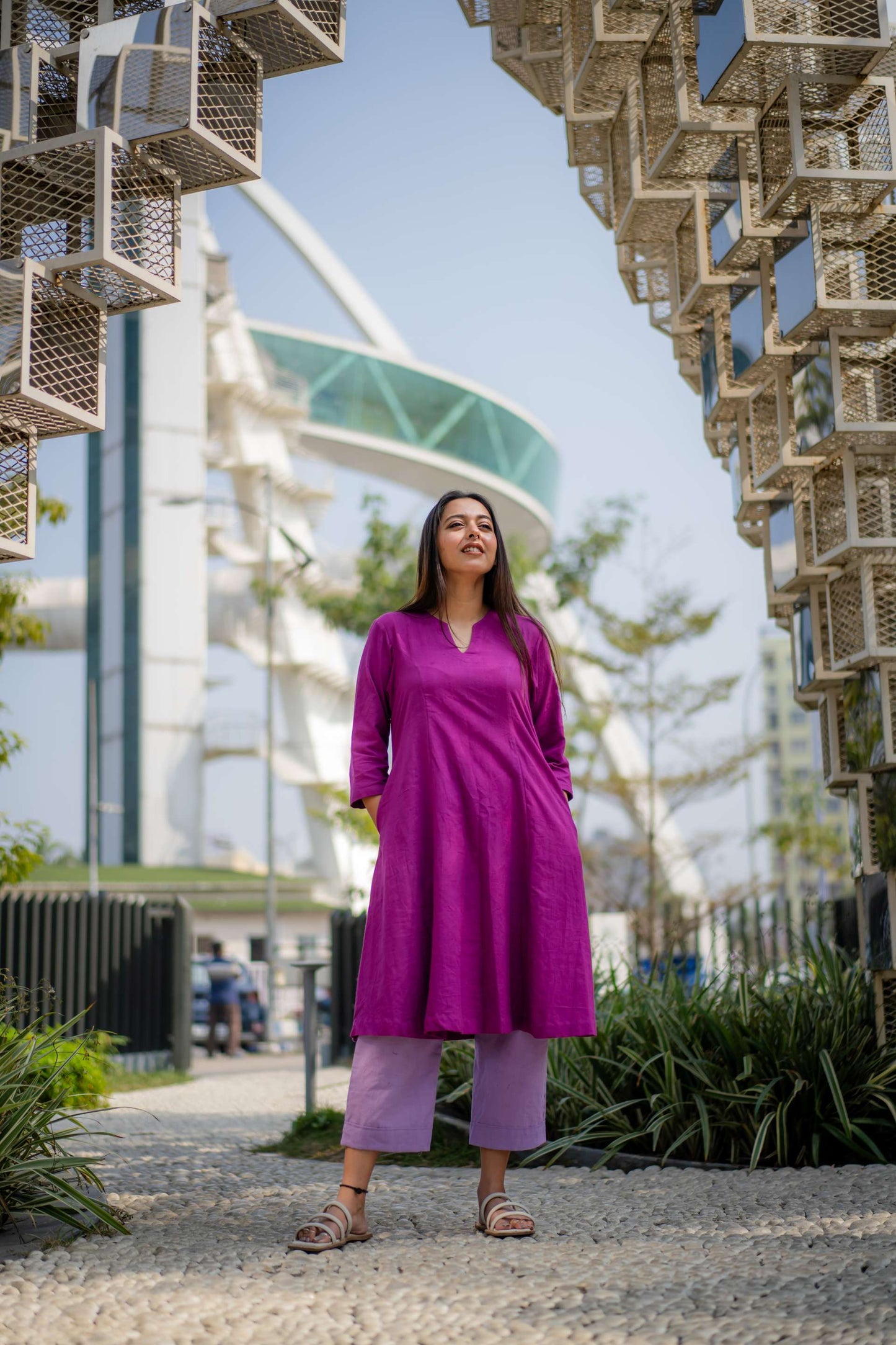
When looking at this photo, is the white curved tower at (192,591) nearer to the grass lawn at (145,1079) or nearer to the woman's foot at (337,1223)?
the grass lawn at (145,1079)

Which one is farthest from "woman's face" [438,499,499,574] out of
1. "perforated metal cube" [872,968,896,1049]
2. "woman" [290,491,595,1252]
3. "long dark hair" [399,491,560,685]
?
"perforated metal cube" [872,968,896,1049]

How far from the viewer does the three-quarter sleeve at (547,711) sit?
11.2 ft

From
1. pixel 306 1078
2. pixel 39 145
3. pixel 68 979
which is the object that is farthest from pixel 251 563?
pixel 39 145

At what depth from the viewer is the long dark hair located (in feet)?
11.1

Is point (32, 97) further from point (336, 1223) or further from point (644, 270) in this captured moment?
point (644, 270)

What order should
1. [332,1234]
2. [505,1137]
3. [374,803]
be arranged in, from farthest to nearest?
[374,803] < [505,1137] < [332,1234]

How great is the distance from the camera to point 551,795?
128 inches

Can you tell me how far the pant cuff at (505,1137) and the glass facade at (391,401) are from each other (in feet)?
108

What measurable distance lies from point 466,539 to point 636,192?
2.30m

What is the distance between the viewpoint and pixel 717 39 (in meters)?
3.99

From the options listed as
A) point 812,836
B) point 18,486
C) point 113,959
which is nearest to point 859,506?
point 18,486

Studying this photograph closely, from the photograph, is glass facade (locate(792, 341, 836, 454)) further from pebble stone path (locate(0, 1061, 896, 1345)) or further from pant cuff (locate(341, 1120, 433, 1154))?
pant cuff (locate(341, 1120, 433, 1154))

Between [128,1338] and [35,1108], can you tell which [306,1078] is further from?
[128,1338]

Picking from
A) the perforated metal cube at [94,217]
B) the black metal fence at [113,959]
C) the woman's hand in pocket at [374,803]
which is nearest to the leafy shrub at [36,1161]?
the woman's hand in pocket at [374,803]
